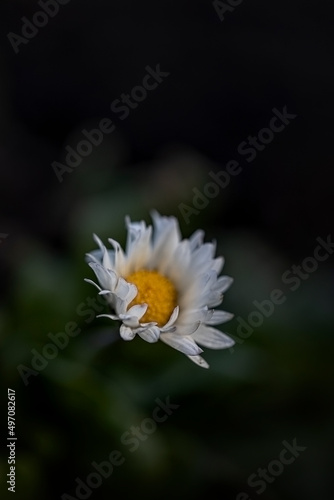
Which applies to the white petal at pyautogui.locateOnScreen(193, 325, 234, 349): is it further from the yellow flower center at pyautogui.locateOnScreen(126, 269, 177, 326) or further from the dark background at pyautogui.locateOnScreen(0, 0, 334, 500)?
the dark background at pyautogui.locateOnScreen(0, 0, 334, 500)

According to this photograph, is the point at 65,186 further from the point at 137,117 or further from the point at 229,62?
the point at 229,62
